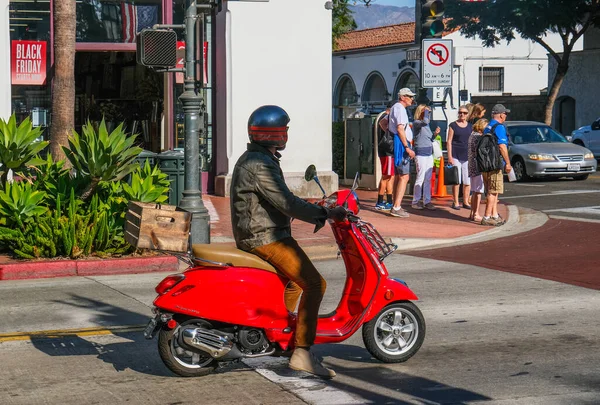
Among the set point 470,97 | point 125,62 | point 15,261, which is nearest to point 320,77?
point 125,62

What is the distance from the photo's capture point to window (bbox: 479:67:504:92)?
57562 mm

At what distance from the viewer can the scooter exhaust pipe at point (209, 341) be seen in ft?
21.8

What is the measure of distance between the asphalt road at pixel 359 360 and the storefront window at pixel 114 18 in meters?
9.00

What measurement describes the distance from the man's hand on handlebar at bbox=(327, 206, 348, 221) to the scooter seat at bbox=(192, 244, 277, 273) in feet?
1.73

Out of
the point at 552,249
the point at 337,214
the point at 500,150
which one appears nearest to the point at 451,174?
the point at 500,150

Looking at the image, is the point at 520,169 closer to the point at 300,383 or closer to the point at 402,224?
the point at 402,224

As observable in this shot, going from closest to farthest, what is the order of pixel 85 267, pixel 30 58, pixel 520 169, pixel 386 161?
pixel 85 267 → pixel 386 161 → pixel 30 58 → pixel 520 169

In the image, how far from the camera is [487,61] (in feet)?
189

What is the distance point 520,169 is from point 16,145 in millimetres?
15610

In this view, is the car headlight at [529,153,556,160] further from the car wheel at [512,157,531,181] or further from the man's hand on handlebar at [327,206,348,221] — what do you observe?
the man's hand on handlebar at [327,206,348,221]

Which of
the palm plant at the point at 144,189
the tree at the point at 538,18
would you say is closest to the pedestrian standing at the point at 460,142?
the palm plant at the point at 144,189

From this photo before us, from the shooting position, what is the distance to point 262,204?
22.2ft

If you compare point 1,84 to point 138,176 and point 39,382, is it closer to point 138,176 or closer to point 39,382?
point 138,176

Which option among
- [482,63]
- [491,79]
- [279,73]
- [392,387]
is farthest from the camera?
[491,79]
